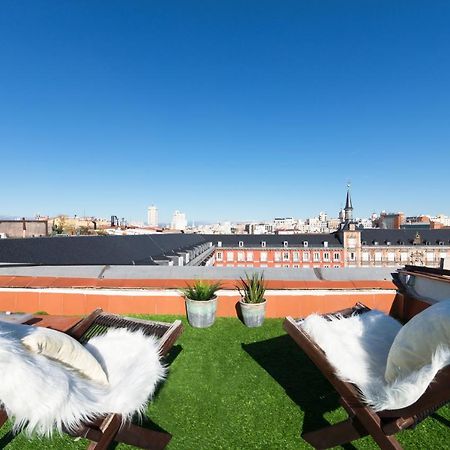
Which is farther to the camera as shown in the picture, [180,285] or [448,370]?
[180,285]

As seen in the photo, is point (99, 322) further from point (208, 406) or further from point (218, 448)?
point (218, 448)

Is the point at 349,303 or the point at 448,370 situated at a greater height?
the point at 448,370

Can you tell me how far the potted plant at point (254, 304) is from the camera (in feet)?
13.4

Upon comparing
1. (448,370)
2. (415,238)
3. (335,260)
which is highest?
(448,370)

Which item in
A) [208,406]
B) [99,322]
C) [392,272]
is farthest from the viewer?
[392,272]

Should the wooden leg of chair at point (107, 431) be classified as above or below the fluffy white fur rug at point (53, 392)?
below

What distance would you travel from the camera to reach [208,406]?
2617mm

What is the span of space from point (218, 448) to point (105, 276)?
339 centimetres

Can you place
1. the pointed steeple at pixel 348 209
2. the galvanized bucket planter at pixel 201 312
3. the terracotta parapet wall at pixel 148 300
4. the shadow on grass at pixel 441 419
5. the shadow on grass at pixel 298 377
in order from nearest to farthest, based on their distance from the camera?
the shadow on grass at pixel 441 419 < the shadow on grass at pixel 298 377 < the galvanized bucket planter at pixel 201 312 < the terracotta parapet wall at pixel 148 300 < the pointed steeple at pixel 348 209

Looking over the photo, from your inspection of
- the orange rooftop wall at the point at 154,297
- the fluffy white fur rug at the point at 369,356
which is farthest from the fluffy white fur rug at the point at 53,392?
the orange rooftop wall at the point at 154,297

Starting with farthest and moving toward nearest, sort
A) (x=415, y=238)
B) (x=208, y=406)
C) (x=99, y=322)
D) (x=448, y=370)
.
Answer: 1. (x=415, y=238)
2. (x=99, y=322)
3. (x=208, y=406)
4. (x=448, y=370)

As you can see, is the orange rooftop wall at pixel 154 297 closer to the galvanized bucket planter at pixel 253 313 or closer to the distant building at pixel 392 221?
the galvanized bucket planter at pixel 253 313

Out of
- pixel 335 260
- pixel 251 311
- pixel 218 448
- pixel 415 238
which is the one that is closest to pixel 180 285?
pixel 251 311

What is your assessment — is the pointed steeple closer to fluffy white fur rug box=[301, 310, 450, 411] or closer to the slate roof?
the slate roof
